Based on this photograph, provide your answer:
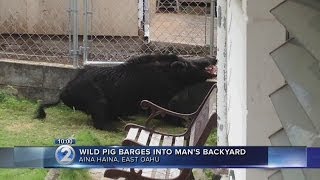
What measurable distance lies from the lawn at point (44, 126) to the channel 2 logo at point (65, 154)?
16.0 feet

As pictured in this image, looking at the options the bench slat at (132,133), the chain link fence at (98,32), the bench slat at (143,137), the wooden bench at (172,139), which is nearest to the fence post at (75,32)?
the chain link fence at (98,32)

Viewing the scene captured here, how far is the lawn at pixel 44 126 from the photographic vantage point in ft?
23.8

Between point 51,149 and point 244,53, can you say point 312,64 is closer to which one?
point 51,149

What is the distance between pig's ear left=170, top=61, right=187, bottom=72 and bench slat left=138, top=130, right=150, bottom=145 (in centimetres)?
203

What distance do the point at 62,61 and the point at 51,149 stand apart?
7558 millimetres

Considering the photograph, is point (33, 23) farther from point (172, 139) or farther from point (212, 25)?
point (172, 139)

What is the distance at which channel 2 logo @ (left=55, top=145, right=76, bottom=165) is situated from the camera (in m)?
1.61

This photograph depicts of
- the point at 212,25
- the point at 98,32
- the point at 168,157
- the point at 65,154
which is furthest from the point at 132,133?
the point at 168,157

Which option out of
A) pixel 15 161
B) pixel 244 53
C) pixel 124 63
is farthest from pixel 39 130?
pixel 15 161

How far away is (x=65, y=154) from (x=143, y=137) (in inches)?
173

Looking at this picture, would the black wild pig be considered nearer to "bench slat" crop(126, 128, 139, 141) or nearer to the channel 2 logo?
"bench slat" crop(126, 128, 139, 141)

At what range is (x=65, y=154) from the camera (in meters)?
1.63

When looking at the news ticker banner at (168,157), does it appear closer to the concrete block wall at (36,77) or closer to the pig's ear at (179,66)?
the pig's ear at (179,66)

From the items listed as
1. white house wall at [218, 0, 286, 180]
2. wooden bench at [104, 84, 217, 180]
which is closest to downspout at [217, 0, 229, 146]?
wooden bench at [104, 84, 217, 180]
